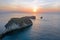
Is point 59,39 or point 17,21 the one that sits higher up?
point 17,21

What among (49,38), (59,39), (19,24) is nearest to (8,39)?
(49,38)

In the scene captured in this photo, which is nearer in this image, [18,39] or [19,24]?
[18,39]

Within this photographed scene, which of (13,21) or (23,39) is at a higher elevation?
(13,21)

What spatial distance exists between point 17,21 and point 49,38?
1077 inches

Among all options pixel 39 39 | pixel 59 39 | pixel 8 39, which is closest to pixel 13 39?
pixel 8 39

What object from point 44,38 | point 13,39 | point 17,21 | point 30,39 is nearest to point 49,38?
point 44,38

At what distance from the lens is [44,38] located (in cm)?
4234

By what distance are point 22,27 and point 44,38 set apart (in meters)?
22.9

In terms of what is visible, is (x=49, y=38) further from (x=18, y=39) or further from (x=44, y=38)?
(x=18, y=39)

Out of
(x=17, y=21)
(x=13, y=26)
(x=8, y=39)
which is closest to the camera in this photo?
(x=8, y=39)

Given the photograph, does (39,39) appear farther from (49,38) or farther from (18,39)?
(18,39)

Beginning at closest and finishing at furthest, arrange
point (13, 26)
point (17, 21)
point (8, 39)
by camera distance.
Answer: point (8, 39)
point (13, 26)
point (17, 21)

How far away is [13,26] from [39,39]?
22.6 m

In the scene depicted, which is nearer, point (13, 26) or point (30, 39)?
point (30, 39)
